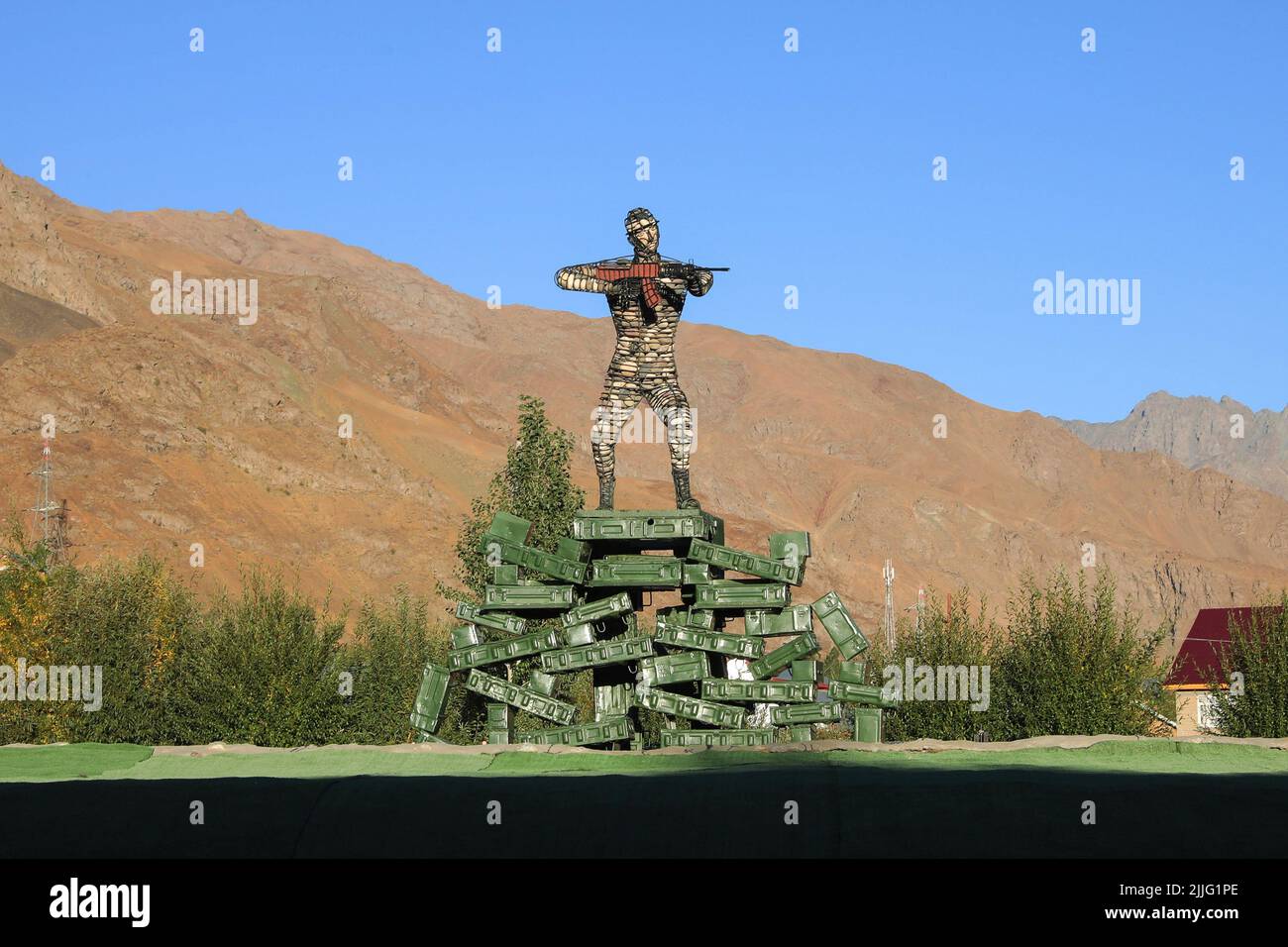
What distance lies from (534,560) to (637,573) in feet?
5.57

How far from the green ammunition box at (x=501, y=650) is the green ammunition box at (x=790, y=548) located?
12.3 feet

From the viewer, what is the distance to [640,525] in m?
23.4

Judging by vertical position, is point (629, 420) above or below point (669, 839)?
above

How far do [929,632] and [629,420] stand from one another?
624 inches

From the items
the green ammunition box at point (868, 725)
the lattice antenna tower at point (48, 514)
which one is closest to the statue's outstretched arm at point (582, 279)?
the green ammunition box at point (868, 725)

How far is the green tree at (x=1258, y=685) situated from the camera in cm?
3312

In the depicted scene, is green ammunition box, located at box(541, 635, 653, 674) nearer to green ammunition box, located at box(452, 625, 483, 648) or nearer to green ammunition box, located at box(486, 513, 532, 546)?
green ammunition box, located at box(452, 625, 483, 648)

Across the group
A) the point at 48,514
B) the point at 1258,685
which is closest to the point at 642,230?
the point at 1258,685

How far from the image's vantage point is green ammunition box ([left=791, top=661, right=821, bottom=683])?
23.5 meters

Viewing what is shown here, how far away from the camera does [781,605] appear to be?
76.8 feet

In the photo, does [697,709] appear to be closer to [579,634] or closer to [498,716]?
[579,634]
